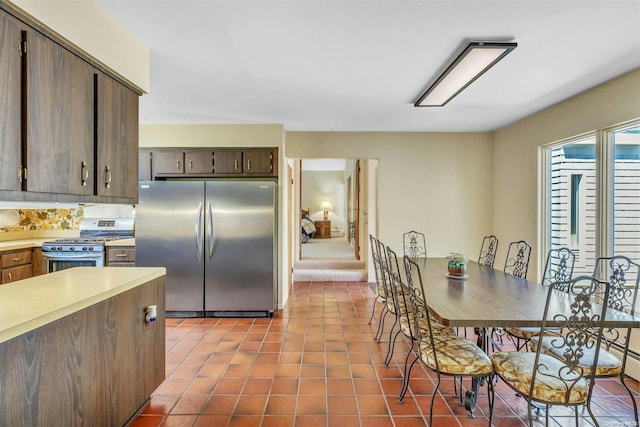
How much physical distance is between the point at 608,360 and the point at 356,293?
3372 millimetres

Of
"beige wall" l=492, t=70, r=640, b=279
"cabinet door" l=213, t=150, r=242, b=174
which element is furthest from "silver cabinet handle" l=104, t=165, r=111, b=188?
"beige wall" l=492, t=70, r=640, b=279

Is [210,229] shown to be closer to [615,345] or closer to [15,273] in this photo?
[15,273]

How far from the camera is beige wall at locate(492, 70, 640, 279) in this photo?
2.85 metres

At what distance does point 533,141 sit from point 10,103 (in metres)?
4.68

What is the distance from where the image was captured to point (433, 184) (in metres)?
5.11

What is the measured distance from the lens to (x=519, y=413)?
2197mm

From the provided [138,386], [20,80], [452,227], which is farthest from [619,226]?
[20,80]

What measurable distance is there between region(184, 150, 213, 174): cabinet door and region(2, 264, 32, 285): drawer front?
2110 mm

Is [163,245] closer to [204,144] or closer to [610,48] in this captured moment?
[204,144]

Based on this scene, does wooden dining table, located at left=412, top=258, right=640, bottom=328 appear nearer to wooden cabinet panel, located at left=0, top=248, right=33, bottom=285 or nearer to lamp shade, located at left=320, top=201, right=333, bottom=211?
wooden cabinet panel, located at left=0, top=248, right=33, bottom=285

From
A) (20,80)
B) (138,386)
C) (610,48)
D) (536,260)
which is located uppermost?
(610,48)

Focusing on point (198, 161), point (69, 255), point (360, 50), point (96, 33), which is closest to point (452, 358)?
point (360, 50)

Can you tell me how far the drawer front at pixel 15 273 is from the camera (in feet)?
12.2

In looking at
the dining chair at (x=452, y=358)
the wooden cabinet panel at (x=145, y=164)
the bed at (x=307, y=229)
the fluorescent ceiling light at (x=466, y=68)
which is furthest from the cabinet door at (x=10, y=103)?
the bed at (x=307, y=229)
